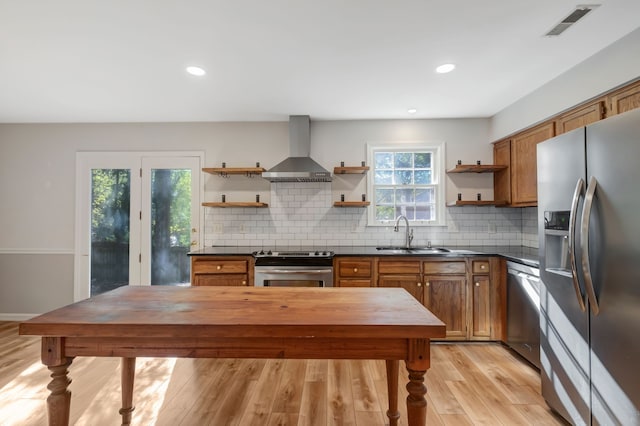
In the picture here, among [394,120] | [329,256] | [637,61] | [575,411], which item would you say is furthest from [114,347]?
[394,120]

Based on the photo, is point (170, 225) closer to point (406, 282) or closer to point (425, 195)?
point (406, 282)

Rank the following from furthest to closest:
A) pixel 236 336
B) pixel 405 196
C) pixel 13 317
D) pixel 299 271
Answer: pixel 405 196 → pixel 13 317 → pixel 299 271 → pixel 236 336

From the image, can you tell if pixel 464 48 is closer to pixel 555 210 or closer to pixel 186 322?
pixel 555 210

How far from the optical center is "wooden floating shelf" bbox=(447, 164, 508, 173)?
3447 millimetres

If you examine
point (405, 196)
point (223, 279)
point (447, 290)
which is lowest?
point (447, 290)

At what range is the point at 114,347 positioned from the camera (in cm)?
122

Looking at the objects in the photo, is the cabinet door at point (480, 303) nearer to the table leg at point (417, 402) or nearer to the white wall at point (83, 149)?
the white wall at point (83, 149)

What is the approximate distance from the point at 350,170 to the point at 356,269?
4.00 feet

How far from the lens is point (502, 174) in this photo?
357 cm

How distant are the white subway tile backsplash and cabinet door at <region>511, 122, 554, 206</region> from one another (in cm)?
59

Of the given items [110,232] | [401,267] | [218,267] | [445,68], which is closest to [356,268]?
[401,267]

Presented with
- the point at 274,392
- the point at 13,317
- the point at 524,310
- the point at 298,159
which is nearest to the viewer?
the point at 274,392

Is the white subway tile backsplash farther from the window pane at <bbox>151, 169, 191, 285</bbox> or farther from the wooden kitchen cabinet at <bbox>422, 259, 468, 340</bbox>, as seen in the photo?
the wooden kitchen cabinet at <bbox>422, 259, 468, 340</bbox>

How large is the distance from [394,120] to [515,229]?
2024mm
